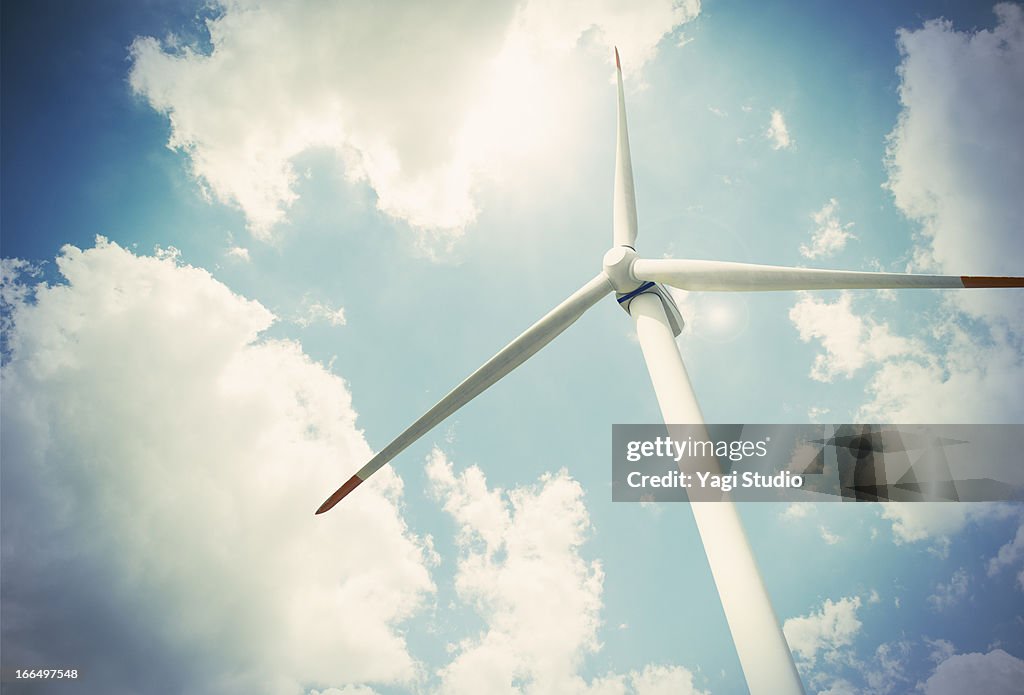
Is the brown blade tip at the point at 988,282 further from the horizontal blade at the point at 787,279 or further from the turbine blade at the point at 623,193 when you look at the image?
the turbine blade at the point at 623,193

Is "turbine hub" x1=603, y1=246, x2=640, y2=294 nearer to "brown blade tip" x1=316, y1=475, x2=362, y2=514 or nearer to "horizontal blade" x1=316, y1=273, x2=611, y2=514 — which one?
"horizontal blade" x1=316, y1=273, x2=611, y2=514

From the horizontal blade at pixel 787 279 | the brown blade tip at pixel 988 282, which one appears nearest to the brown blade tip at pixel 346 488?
the horizontal blade at pixel 787 279

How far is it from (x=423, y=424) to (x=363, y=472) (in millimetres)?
3110

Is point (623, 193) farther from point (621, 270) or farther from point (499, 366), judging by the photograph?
point (499, 366)

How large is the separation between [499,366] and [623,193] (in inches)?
364

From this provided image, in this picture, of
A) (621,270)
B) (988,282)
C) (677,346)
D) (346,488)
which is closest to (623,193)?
(621,270)

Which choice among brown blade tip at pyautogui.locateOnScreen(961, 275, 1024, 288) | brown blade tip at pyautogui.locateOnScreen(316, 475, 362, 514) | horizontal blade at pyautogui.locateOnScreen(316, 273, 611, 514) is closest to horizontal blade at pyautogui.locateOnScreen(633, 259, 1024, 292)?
brown blade tip at pyautogui.locateOnScreen(961, 275, 1024, 288)

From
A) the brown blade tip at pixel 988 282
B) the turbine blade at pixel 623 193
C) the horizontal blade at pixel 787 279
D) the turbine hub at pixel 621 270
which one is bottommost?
the brown blade tip at pixel 988 282

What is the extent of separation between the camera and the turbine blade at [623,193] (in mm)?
19312

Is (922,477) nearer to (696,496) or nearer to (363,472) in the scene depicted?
(696,496)

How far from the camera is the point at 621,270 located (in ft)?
57.6

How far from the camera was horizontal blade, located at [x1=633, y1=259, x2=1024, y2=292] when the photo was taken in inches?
552

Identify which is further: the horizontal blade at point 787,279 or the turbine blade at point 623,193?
the turbine blade at point 623,193

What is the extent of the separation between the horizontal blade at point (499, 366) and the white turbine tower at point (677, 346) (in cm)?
4
